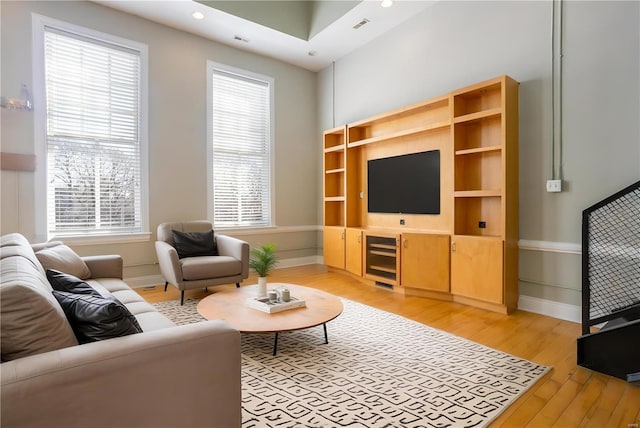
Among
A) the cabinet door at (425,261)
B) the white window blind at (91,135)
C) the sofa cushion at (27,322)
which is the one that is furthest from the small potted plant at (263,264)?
the white window blind at (91,135)

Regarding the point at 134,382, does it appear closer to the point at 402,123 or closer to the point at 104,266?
the point at 104,266

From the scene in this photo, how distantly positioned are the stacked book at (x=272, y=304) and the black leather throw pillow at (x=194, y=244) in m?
1.66

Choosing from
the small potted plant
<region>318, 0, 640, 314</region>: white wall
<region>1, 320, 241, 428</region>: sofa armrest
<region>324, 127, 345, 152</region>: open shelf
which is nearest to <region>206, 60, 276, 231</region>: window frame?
<region>324, 127, 345, 152</region>: open shelf

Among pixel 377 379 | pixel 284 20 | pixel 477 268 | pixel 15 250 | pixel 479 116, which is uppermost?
pixel 284 20

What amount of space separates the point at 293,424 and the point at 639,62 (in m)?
3.78

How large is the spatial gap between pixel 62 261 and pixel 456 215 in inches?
148

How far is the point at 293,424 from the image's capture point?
65.8 inches

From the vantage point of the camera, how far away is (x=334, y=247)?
5.24 metres

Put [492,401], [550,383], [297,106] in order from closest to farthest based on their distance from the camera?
1. [492,401]
2. [550,383]
3. [297,106]

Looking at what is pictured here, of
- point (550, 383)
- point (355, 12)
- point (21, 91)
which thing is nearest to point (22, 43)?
point (21, 91)

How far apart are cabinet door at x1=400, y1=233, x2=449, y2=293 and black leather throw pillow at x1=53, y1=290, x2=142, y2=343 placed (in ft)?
10.5

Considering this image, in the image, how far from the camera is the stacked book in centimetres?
257

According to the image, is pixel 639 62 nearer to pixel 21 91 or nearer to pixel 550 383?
pixel 550 383

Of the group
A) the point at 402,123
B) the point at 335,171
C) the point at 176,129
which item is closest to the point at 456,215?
the point at 402,123
